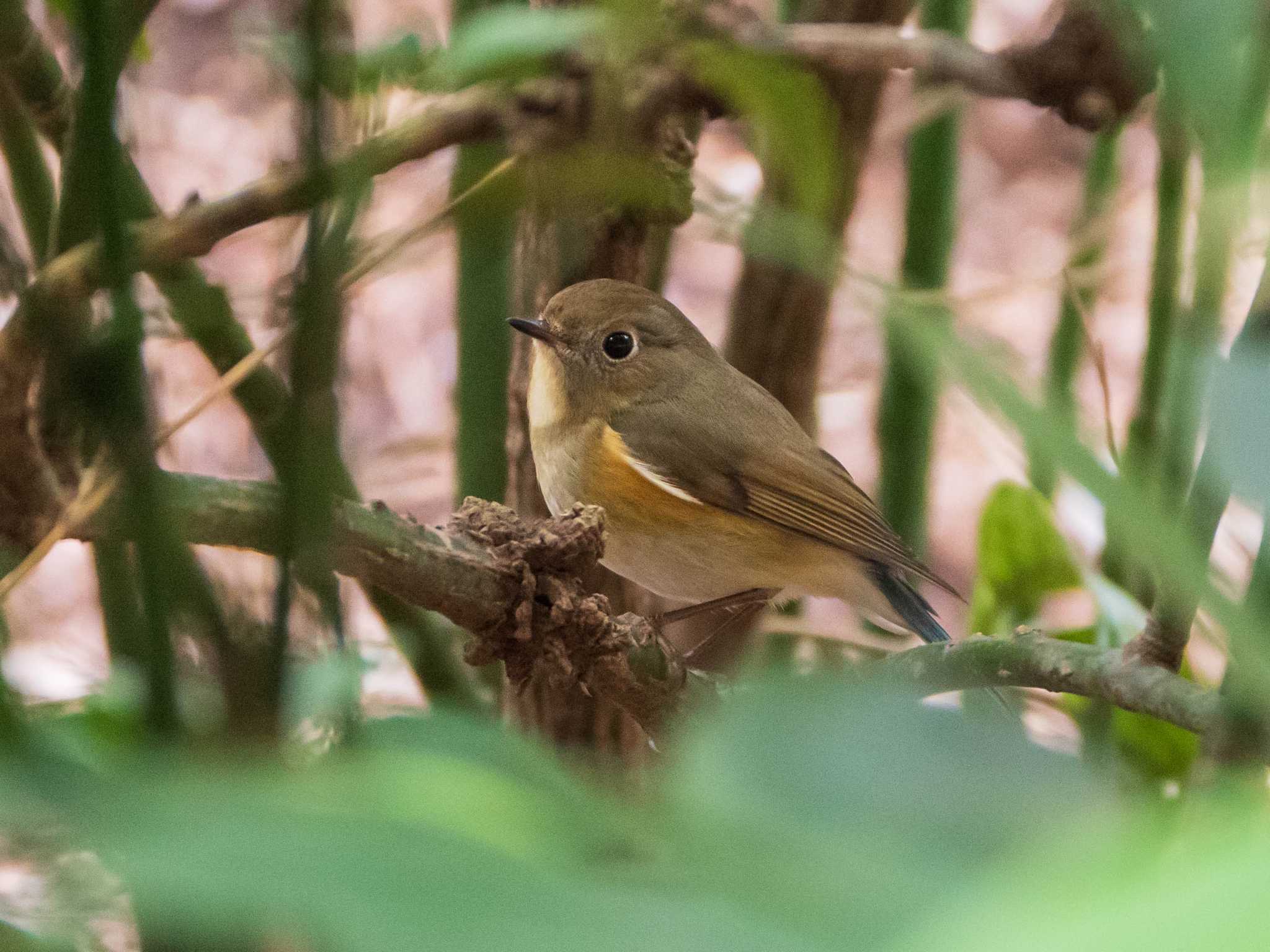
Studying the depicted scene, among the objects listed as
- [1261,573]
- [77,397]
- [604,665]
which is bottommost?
[604,665]

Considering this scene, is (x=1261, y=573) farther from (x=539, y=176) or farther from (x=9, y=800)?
(x=539, y=176)

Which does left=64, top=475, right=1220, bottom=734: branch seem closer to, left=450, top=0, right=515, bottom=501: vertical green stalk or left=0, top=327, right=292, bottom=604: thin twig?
left=0, top=327, right=292, bottom=604: thin twig

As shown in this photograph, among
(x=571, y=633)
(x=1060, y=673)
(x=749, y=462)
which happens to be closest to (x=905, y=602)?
(x=749, y=462)

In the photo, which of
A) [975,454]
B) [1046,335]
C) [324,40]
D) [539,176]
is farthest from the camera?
[1046,335]

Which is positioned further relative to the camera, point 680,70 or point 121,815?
point 680,70

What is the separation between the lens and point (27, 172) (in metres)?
1.49

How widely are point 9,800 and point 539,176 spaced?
1.05m

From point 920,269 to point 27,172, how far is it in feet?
4.66

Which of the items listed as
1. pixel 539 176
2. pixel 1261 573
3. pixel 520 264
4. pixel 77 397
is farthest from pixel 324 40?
pixel 520 264

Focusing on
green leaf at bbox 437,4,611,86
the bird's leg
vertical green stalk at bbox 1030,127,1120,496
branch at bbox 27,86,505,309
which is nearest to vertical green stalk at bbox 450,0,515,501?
branch at bbox 27,86,505,309

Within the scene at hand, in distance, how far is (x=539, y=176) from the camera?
1256 mm

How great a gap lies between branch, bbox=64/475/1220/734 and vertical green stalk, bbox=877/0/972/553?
0.97m

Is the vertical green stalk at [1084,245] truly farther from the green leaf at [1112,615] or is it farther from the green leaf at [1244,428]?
the green leaf at [1244,428]

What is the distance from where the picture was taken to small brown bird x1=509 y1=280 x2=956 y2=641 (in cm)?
194
